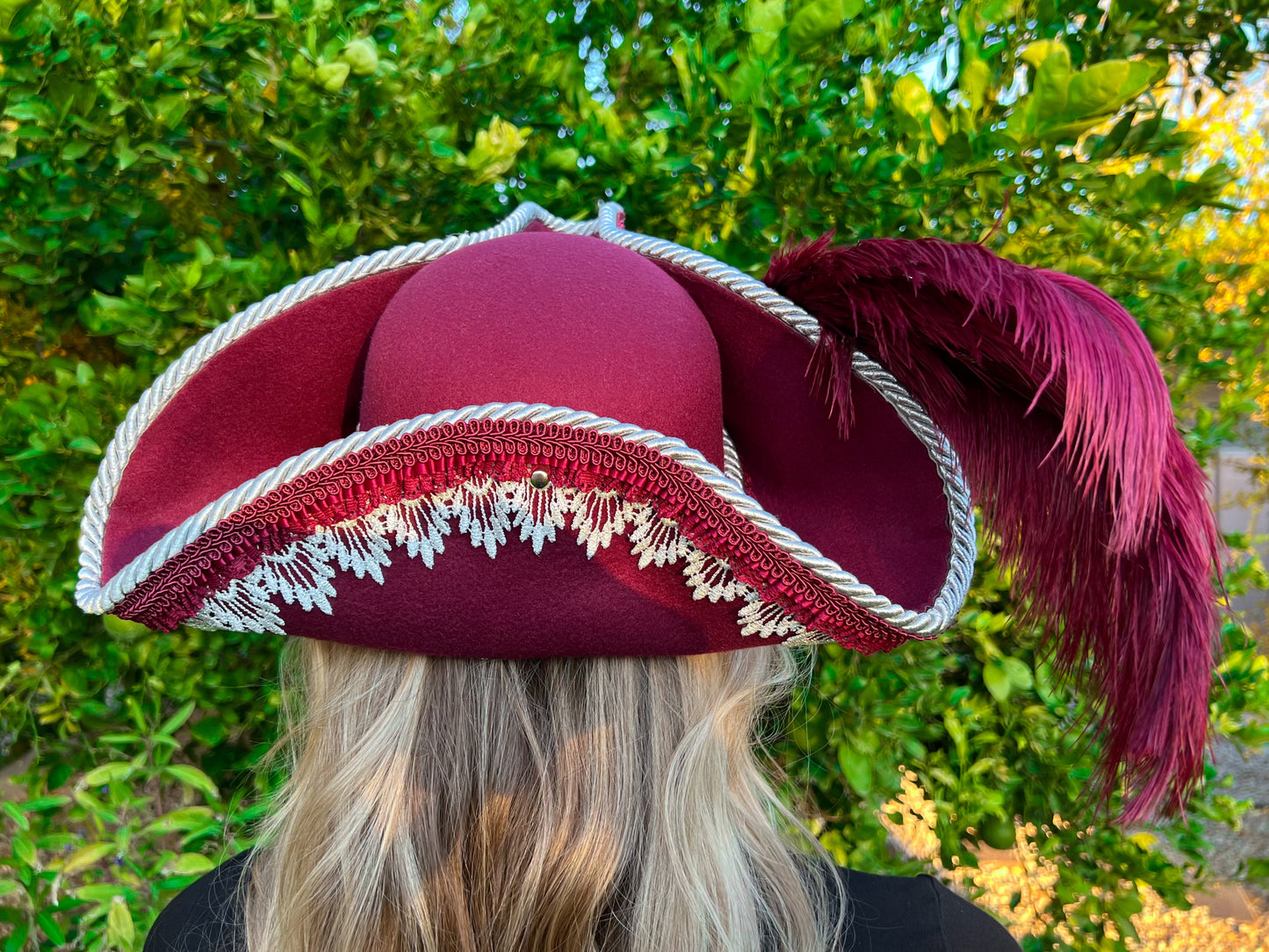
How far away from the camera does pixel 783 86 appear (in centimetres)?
134

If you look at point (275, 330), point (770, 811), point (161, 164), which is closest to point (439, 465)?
point (275, 330)

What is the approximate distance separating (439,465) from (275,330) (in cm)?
50

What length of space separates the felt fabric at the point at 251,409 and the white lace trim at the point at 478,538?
0.26 m

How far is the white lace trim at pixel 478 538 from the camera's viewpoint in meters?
0.78

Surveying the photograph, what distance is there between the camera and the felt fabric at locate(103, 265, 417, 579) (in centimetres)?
105

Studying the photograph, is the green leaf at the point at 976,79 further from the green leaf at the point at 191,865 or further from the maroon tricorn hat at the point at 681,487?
the green leaf at the point at 191,865

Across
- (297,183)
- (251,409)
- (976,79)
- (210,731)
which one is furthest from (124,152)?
(976,79)

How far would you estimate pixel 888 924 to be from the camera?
109 cm

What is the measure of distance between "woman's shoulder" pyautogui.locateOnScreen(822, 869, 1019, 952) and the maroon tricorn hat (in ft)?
1.11

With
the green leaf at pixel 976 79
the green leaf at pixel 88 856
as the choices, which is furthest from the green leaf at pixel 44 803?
the green leaf at pixel 976 79

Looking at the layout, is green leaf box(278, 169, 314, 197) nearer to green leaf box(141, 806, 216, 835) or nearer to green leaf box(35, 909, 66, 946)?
green leaf box(141, 806, 216, 835)

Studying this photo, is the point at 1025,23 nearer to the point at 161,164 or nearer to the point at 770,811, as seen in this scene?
the point at 770,811

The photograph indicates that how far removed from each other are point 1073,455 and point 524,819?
0.73 meters

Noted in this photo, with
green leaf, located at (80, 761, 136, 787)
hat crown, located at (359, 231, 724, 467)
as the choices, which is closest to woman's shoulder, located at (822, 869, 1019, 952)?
hat crown, located at (359, 231, 724, 467)
